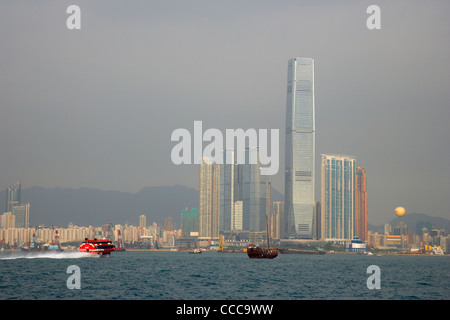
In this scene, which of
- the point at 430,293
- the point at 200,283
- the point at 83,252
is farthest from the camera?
the point at 83,252

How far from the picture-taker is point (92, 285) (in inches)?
2980

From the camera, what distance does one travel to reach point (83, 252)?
18738 centimetres
